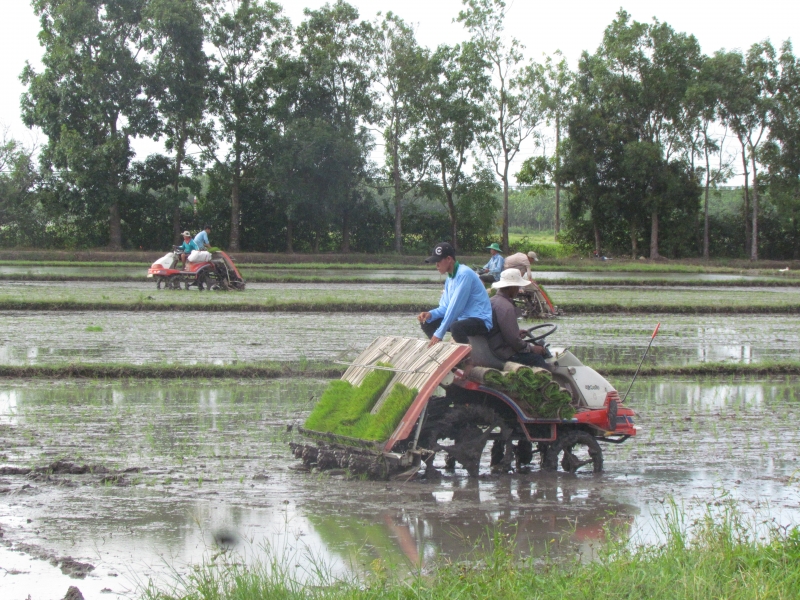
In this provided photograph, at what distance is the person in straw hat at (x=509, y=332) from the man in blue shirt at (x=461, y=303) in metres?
0.11

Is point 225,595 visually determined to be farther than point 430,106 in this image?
No

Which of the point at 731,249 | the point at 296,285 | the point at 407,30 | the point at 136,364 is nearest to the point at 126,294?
the point at 296,285

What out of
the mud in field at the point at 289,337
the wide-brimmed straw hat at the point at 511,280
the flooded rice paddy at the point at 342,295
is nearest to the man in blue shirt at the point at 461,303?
the wide-brimmed straw hat at the point at 511,280

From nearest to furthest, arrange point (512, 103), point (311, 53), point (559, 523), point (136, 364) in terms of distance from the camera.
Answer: point (559, 523), point (136, 364), point (311, 53), point (512, 103)

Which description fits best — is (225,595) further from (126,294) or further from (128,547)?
(126,294)

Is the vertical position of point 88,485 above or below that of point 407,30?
below

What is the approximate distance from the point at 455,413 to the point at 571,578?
2.93 metres

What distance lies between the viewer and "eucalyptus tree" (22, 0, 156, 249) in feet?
137

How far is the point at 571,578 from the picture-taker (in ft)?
15.7

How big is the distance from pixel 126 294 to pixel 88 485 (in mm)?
17722

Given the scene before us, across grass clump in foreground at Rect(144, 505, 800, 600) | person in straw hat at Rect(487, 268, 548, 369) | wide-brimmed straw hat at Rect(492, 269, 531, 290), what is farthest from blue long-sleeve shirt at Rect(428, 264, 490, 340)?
grass clump in foreground at Rect(144, 505, 800, 600)

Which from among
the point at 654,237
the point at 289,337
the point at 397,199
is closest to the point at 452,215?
the point at 397,199

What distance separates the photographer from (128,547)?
17.8 feet

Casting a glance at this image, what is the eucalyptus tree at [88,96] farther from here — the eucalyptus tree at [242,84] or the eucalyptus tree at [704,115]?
the eucalyptus tree at [704,115]
